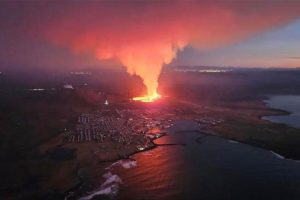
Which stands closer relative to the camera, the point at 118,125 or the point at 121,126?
the point at 121,126

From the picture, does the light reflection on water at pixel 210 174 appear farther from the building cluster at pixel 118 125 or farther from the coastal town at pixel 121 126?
the building cluster at pixel 118 125

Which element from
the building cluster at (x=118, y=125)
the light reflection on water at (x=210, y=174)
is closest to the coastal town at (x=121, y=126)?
the building cluster at (x=118, y=125)

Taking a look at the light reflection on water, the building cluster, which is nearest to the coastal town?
the building cluster

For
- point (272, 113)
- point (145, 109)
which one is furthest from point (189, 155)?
point (272, 113)

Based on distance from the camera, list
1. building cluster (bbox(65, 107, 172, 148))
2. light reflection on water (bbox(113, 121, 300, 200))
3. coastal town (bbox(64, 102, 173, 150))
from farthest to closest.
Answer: building cluster (bbox(65, 107, 172, 148)) → coastal town (bbox(64, 102, 173, 150)) → light reflection on water (bbox(113, 121, 300, 200))

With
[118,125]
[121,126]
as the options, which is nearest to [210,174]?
[121,126]

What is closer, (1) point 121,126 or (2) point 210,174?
(2) point 210,174

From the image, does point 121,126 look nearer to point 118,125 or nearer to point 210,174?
point 118,125

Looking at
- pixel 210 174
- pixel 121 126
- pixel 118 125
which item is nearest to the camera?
pixel 210 174

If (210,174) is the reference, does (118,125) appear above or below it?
above

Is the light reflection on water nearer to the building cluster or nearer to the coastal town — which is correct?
the coastal town

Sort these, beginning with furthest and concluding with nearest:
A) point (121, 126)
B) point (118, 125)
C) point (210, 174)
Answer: point (118, 125)
point (121, 126)
point (210, 174)
